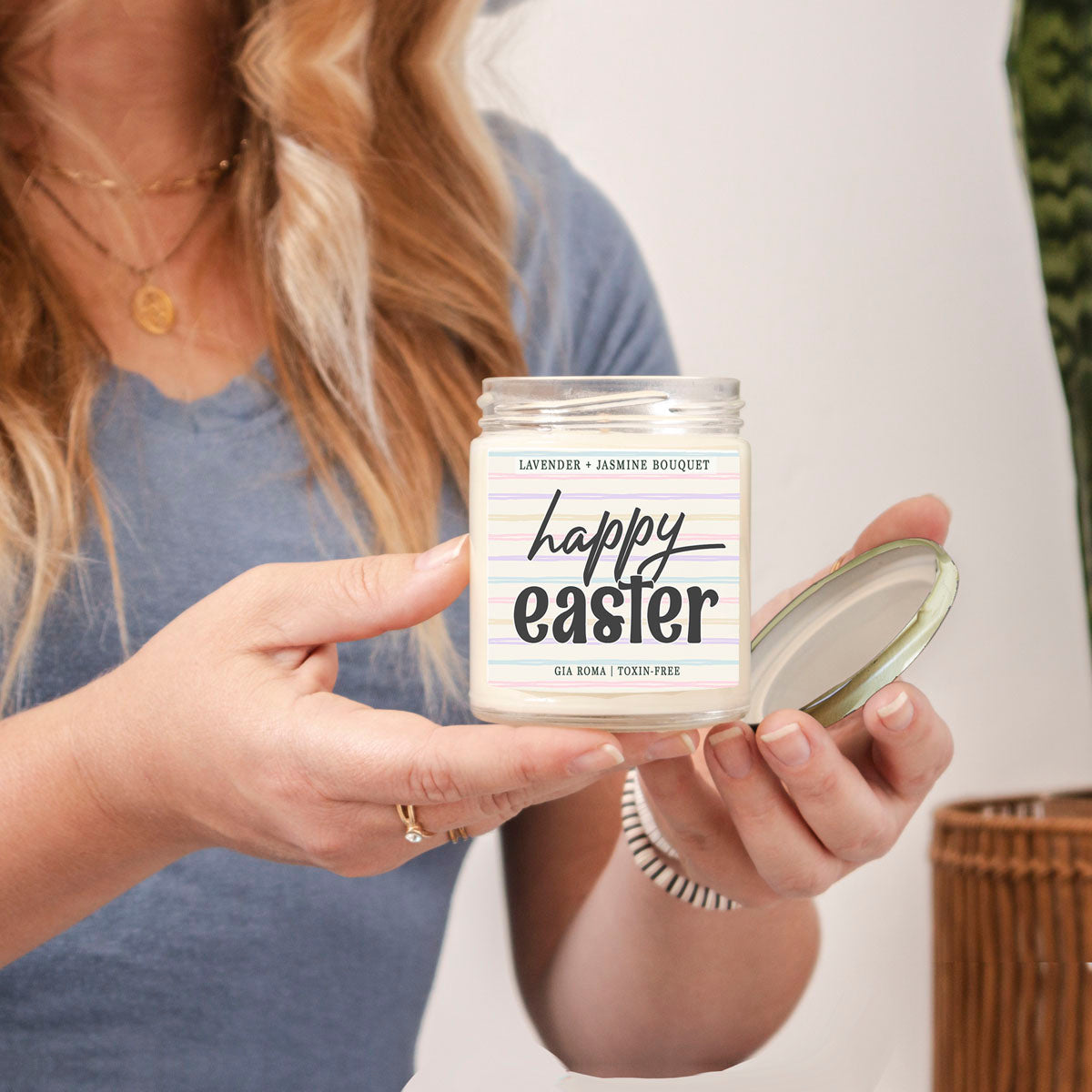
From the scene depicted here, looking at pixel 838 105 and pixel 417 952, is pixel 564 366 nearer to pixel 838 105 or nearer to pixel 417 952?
pixel 838 105

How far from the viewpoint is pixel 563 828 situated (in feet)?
2.99

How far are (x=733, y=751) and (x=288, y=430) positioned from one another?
52 cm

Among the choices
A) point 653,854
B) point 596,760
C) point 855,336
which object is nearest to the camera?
point 596,760

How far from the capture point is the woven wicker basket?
32.0 inches

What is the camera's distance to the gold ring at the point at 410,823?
0.50 meters

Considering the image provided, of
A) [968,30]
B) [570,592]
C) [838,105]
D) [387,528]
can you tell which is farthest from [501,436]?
[968,30]

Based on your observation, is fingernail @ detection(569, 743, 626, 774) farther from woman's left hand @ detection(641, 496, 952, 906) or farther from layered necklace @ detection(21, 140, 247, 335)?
layered necklace @ detection(21, 140, 247, 335)

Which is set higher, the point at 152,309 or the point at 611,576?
the point at 152,309

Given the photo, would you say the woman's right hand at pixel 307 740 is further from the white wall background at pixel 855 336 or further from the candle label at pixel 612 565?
the white wall background at pixel 855 336

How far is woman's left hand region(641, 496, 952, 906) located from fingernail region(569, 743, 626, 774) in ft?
0.28

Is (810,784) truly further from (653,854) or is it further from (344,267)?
(344,267)

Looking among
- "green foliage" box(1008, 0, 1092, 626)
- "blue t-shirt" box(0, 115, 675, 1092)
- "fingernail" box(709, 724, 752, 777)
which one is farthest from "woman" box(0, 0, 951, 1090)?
"green foliage" box(1008, 0, 1092, 626)

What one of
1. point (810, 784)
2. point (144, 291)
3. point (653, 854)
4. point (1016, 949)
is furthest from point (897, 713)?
point (144, 291)

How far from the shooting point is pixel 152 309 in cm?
87
